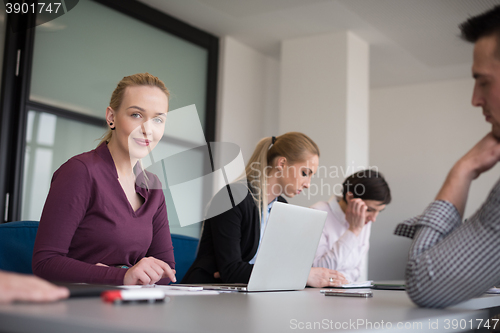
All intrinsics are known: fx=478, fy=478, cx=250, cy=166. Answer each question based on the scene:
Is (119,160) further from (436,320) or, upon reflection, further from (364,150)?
(364,150)

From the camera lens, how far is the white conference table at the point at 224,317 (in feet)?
1.92

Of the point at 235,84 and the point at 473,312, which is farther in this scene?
the point at 235,84

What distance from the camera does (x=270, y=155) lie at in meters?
2.44

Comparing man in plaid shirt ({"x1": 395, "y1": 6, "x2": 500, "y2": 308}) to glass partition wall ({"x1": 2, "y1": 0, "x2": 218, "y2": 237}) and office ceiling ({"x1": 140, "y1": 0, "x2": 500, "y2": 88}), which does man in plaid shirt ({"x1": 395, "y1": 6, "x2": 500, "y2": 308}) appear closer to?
glass partition wall ({"x1": 2, "y1": 0, "x2": 218, "y2": 237})

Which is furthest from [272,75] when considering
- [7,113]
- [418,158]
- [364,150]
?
[7,113]

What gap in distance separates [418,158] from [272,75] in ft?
6.24

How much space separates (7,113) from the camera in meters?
3.00

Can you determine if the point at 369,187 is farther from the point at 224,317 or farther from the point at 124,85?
the point at 224,317

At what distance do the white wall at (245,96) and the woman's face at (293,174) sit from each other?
2.06 meters

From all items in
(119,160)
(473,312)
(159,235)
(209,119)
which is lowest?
Result: (473,312)

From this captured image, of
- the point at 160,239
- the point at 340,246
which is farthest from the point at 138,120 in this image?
the point at 340,246

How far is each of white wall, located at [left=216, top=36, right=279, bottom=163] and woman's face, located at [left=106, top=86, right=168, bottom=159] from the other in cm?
274

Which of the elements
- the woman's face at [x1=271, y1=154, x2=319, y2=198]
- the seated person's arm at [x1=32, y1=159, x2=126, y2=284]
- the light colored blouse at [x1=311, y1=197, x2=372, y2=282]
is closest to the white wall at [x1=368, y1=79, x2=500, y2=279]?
the light colored blouse at [x1=311, y1=197, x2=372, y2=282]

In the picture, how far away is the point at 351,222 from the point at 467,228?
176 centimetres
